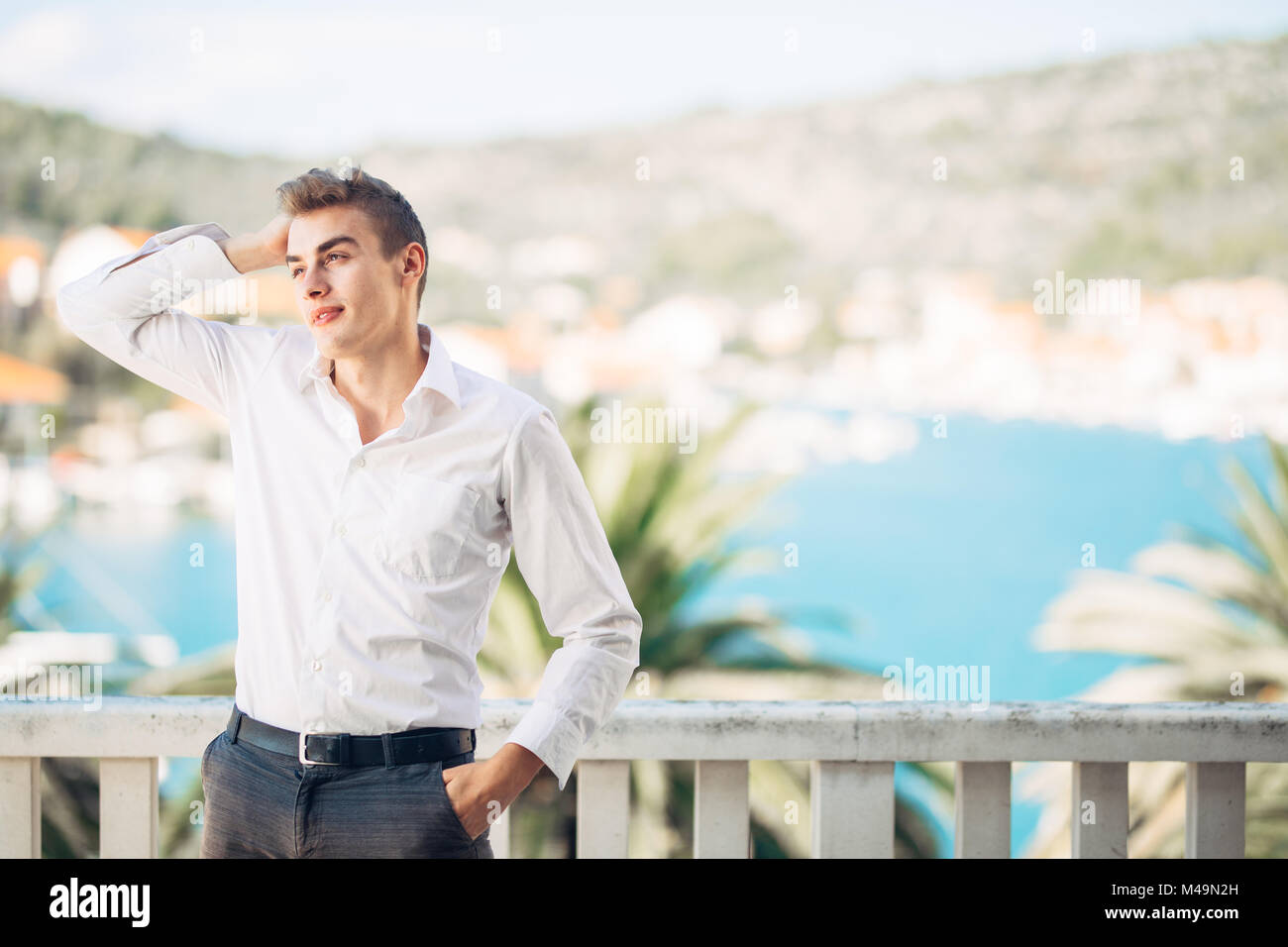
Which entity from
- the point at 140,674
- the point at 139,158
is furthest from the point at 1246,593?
the point at 139,158

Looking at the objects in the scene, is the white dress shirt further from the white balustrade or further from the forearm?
the white balustrade

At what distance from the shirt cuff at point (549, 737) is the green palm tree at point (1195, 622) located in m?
4.37

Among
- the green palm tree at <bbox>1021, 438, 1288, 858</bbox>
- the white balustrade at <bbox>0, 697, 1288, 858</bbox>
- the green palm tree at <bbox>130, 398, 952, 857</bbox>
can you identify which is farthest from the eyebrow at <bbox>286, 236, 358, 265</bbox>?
the green palm tree at <bbox>1021, 438, 1288, 858</bbox>

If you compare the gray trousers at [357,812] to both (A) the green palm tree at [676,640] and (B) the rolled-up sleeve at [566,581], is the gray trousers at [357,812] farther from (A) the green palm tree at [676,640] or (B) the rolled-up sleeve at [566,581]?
(A) the green palm tree at [676,640]

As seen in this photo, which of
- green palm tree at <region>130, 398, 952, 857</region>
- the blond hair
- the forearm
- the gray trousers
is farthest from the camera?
green palm tree at <region>130, 398, 952, 857</region>

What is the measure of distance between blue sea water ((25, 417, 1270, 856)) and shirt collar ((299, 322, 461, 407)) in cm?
1018

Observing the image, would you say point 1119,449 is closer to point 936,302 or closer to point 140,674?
point 936,302

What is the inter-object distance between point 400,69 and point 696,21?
11.6ft

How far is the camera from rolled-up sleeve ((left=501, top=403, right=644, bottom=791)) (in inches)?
59.3

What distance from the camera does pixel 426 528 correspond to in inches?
57.8

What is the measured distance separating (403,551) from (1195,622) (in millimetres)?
5592

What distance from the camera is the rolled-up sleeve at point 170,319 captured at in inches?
63.6

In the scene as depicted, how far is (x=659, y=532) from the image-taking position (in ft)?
18.4
